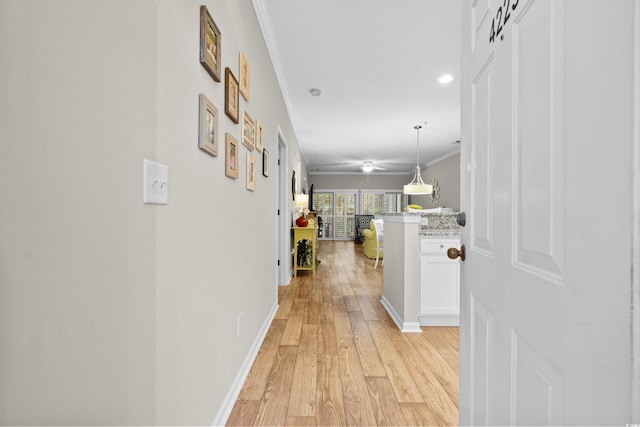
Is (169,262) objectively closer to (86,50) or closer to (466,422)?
(86,50)

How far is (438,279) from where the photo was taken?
9.23ft

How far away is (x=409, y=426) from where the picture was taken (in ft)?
4.97

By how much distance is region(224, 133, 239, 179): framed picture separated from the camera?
162cm

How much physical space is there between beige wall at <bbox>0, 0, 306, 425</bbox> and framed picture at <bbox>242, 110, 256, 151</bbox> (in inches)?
24.9

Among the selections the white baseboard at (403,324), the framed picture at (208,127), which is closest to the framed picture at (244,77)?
the framed picture at (208,127)

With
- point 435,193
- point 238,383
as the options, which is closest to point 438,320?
point 238,383

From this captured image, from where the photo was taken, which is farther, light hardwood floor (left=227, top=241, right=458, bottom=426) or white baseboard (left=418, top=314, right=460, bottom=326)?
white baseboard (left=418, top=314, right=460, bottom=326)

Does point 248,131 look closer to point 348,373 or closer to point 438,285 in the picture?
point 348,373

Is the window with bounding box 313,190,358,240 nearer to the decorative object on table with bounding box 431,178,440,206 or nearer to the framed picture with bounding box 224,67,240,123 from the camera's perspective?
the decorative object on table with bounding box 431,178,440,206

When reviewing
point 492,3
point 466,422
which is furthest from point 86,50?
point 466,422

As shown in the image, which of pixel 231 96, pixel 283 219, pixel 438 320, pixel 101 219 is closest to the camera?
pixel 101 219

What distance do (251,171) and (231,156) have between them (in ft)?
1.61

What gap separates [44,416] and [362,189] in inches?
446

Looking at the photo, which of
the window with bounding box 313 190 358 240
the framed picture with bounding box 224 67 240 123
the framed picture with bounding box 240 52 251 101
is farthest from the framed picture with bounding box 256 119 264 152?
the window with bounding box 313 190 358 240
